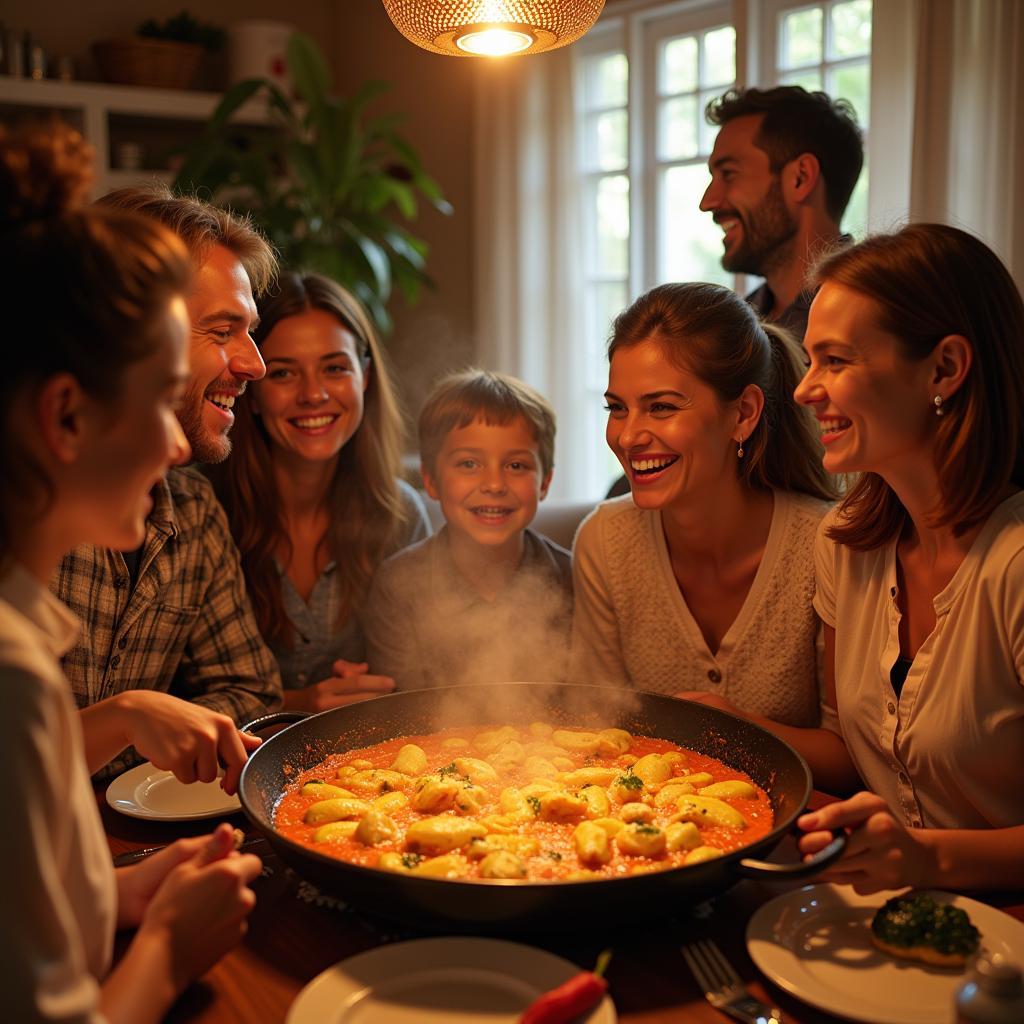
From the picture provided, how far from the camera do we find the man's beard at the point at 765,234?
3.36 m

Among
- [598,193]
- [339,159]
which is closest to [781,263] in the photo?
[598,193]

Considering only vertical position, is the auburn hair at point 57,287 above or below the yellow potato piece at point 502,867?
above

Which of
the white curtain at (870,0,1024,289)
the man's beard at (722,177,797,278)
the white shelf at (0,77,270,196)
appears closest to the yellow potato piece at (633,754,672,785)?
the man's beard at (722,177,797,278)

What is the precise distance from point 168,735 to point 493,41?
1.18m

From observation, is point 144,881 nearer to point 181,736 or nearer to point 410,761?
point 181,736

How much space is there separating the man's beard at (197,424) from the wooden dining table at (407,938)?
3.27ft

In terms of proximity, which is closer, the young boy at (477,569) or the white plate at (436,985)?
the white plate at (436,985)

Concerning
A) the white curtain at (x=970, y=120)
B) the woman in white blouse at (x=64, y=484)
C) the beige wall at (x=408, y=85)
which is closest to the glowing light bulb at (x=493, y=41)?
the woman in white blouse at (x=64, y=484)

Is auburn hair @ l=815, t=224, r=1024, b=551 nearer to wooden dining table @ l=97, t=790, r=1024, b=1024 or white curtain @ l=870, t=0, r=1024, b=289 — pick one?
wooden dining table @ l=97, t=790, r=1024, b=1024

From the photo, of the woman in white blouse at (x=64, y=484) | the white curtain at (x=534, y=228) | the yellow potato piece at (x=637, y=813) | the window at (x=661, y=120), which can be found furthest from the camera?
the white curtain at (x=534, y=228)

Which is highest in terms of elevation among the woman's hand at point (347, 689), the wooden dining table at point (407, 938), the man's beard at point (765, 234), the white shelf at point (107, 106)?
the white shelf at point (107, 106)

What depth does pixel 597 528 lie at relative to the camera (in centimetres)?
232

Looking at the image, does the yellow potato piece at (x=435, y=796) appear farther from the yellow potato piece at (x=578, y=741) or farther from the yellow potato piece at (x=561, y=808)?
the yellow potato piece at (x=578, y=741)

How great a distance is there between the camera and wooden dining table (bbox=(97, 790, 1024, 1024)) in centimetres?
108
